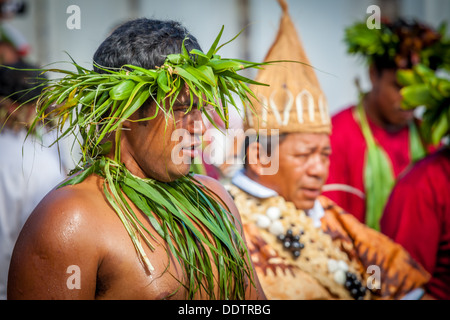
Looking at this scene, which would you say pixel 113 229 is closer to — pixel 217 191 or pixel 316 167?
pixel 217 191

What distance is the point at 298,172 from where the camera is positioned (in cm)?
266

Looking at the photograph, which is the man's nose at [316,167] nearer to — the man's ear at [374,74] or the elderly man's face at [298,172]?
the elderly man's face at [298,172]

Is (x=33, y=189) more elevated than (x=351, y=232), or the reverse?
(x=33, y=189)

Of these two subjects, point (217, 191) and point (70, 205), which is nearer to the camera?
point (70, 205)

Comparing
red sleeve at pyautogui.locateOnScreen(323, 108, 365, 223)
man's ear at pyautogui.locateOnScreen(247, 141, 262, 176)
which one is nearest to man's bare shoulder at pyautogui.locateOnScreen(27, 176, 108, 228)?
man's ear at pyautogui.locateOnScreen(247, 141, 262, 176)

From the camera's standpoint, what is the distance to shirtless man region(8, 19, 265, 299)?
1.50 meters

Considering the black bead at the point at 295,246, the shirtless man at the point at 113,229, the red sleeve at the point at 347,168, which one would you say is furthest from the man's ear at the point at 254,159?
the red sleeve at the point at 347,168

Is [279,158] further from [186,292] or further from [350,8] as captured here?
[350,8]

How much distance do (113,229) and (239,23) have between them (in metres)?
6.68

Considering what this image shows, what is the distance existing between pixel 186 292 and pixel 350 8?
7.07m

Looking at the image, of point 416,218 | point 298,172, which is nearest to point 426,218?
point 416,218

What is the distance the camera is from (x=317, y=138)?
2709 mm

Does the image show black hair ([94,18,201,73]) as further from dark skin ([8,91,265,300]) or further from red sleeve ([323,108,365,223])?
red sleeve ([323,108,365,223])
